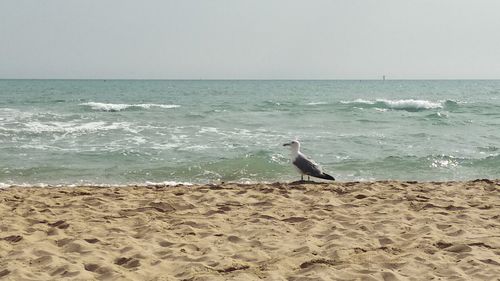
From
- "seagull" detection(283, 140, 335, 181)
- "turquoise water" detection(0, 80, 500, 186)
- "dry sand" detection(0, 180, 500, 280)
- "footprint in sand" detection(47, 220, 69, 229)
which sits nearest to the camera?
"dry sand" detection(0, 180, 500, 280)

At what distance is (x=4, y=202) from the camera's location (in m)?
7.26

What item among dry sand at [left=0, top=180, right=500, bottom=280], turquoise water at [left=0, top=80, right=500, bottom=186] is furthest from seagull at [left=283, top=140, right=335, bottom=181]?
turquoise water at [left=0, top=80, right=500, bottom=186]

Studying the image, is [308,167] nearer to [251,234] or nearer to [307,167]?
[307,167]

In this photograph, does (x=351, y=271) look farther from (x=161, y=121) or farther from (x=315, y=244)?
(x=161, y=121)

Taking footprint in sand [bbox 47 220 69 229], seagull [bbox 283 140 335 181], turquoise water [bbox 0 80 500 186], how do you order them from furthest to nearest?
turquoise water [bbox 0 80 500 186] → seagull [bbox 283 140 335 181] → footprint in sand [bbox 47 220 69 229]

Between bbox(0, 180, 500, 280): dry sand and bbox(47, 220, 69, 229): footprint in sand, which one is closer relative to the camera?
bbox(0, 180, 500, 280): dry sand

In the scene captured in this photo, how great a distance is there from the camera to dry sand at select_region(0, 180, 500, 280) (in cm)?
445

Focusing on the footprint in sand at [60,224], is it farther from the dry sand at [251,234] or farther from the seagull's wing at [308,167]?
the seagull's wing at [308,167]

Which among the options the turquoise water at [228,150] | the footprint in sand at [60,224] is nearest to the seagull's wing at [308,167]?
the turquoise water at [228,150]

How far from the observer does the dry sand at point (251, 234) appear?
4449 millimetres

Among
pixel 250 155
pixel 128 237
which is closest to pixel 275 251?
pixel 128 237

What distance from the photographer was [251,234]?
5633 mm

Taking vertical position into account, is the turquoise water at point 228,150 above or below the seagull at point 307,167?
below

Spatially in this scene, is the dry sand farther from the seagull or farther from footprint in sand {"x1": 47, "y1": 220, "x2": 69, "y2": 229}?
the seagull
